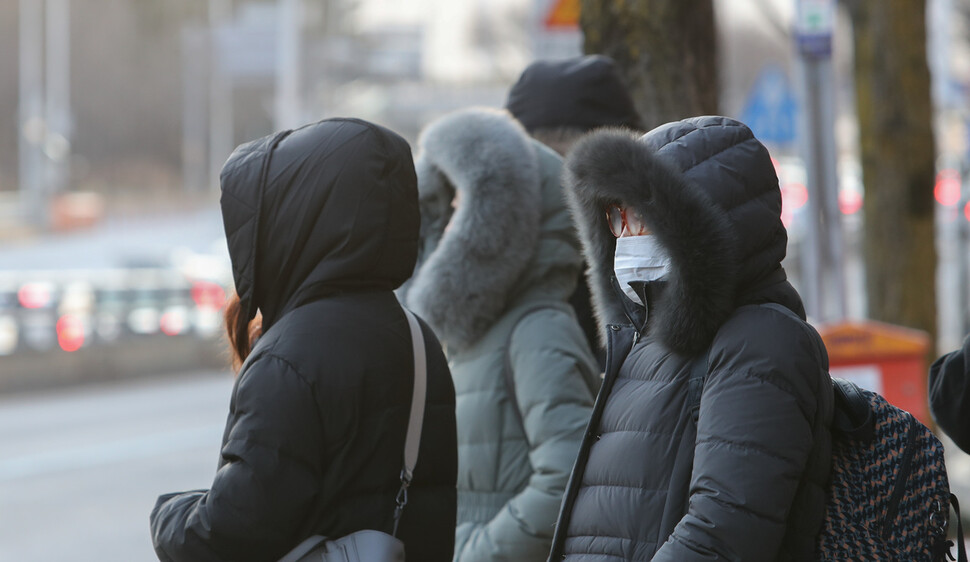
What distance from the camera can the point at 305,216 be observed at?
2.37 metres

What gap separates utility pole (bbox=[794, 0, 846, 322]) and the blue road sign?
5.43 metres

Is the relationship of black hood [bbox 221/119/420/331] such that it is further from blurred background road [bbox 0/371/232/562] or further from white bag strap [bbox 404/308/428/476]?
blurred background road [bbox 0/371/232/562]

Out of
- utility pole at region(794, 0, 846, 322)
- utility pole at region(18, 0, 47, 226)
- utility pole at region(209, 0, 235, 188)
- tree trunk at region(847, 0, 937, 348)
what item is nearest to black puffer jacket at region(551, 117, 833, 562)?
utility pole at region(794, 0, 846, 322)

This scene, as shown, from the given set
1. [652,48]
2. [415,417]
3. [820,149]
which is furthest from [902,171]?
[415,417]

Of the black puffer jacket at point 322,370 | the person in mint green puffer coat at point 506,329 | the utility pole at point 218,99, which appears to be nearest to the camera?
the black puffer jacket at point 322,370

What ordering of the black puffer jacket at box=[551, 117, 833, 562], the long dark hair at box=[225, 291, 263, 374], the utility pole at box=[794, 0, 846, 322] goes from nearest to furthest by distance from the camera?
the black puffer jacket at box=[551, 117, 833, 562], the long dark hair at box=[225, 291, 263, 374], the utility pole at box=[794, 0, 846, 322]

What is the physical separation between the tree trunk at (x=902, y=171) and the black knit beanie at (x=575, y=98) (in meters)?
4.45

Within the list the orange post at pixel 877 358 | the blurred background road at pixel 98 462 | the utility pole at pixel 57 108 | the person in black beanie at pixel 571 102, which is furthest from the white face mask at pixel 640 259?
the utility pole at pixel 57 108

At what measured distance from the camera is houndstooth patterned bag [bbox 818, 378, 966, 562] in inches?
Answer: 81.3

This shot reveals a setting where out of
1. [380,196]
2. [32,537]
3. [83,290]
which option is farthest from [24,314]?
[380,196]

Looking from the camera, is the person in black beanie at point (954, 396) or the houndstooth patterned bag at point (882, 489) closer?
the houndstooth patterned bag at point (882, 489)

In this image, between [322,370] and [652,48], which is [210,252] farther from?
[322,370]

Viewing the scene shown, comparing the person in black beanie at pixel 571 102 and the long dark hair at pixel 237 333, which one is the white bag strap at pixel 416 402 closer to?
the long dark hair at pixel 237 333

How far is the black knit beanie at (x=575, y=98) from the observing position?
3.89m
